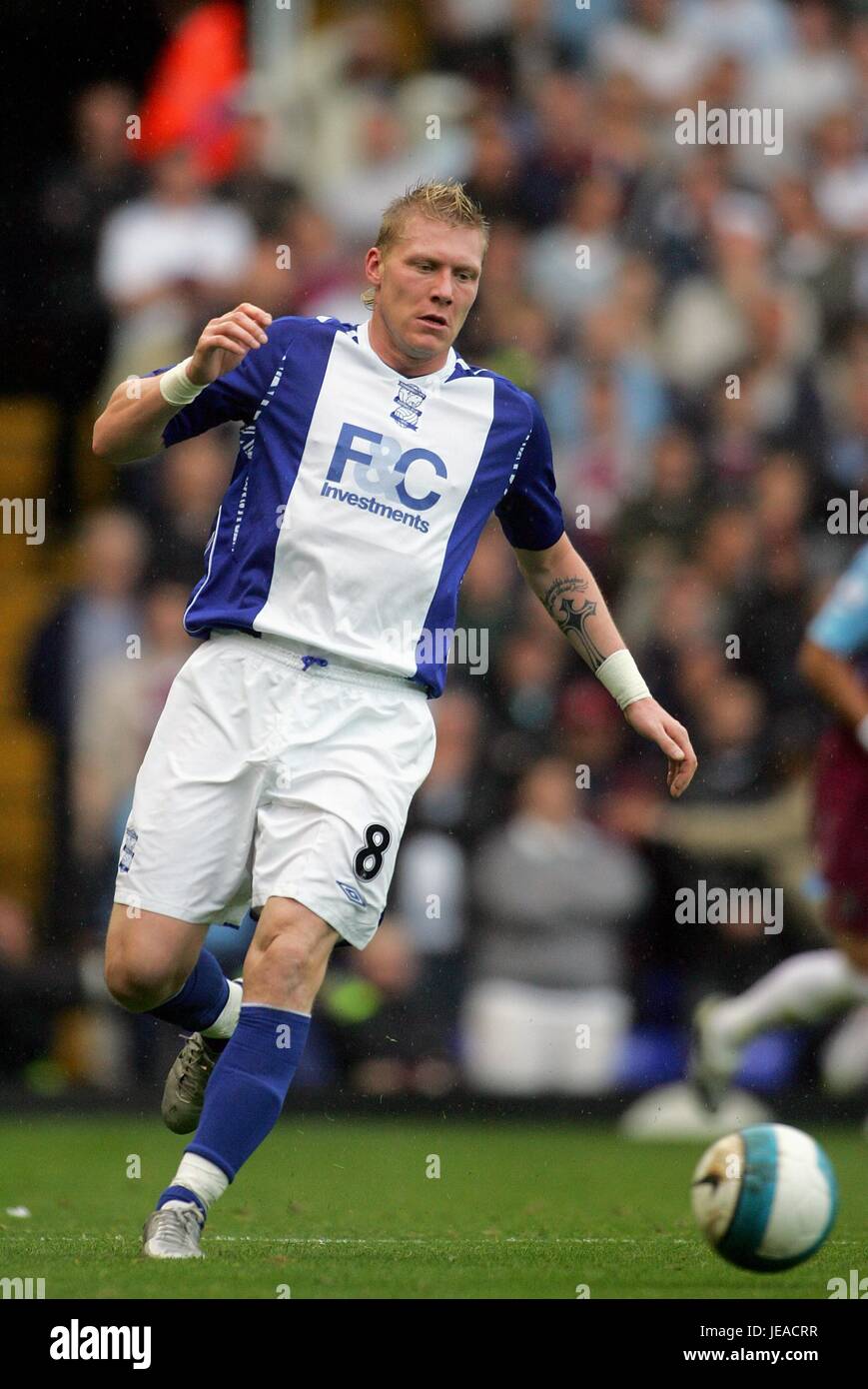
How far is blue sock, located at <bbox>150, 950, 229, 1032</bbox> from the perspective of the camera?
6.09m

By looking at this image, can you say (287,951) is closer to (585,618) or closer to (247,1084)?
(247,1084)

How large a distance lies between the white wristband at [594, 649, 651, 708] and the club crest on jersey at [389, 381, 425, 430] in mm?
913

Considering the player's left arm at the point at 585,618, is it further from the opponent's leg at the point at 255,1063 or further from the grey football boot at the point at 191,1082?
the grey football boot at the point at 191,1082

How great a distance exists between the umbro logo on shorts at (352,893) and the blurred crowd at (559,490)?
384 cm

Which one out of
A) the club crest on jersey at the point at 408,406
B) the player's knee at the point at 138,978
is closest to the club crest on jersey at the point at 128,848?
the player's knee at the point at 138,978

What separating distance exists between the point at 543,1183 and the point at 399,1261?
8.39ft

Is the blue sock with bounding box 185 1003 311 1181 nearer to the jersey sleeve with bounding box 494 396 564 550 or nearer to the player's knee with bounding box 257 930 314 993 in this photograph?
the player's knee with bounding box 257 930 314 993

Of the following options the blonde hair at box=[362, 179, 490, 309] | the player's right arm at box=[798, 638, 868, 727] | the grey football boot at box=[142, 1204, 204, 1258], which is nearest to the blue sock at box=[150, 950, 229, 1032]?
the grey football boot at box=[142, 1204, 204, 1258]

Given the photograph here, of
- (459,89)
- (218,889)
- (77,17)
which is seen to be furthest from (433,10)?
(218,889)

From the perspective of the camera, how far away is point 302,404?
573 cm

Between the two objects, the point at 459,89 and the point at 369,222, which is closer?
the point at 369,222

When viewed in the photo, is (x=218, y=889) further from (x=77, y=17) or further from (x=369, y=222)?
(x=77, y=17)

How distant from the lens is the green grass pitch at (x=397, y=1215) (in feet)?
17.0

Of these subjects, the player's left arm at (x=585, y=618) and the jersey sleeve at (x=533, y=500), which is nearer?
the jersey sleeve at (x=533, y=500)
